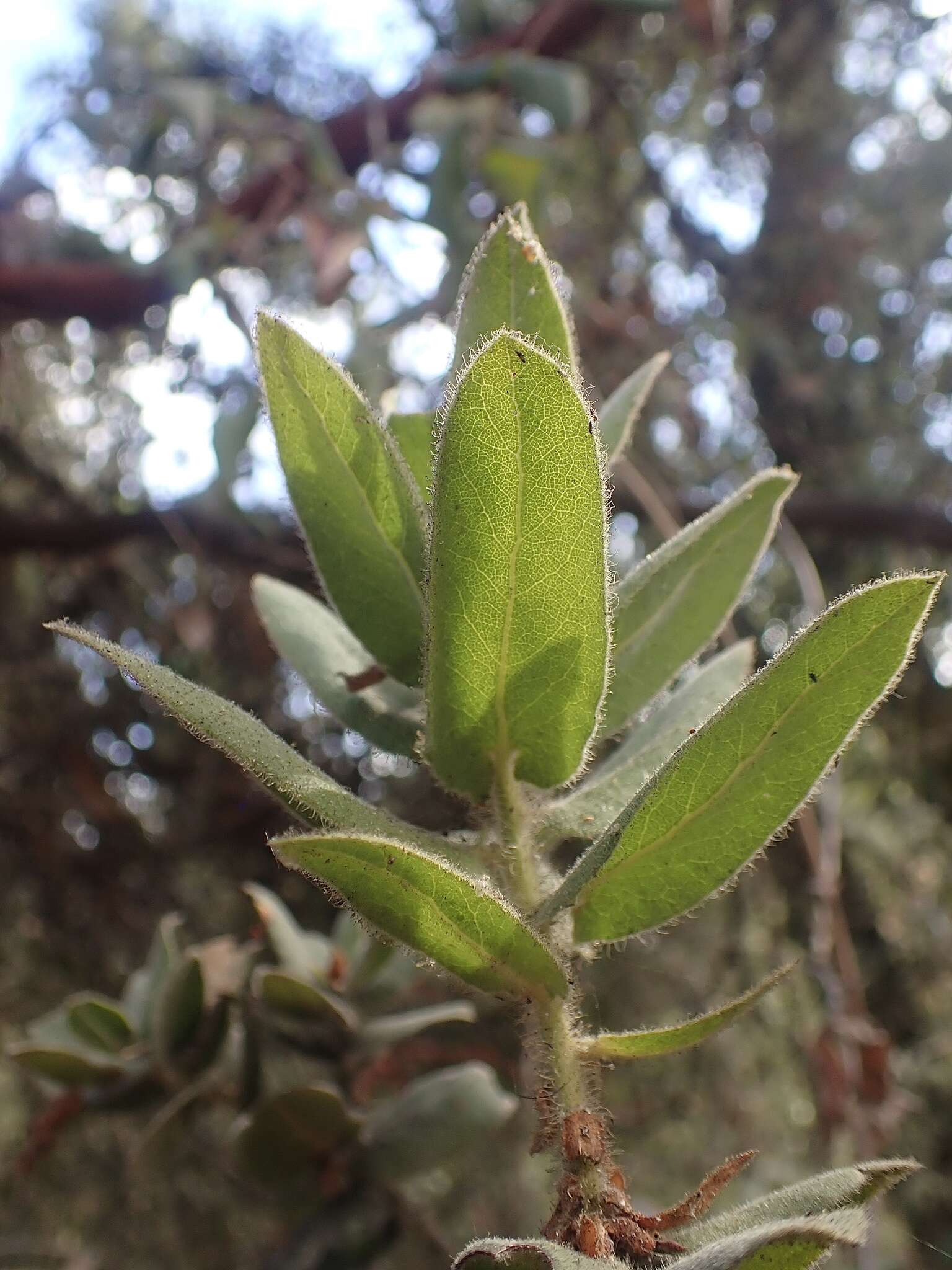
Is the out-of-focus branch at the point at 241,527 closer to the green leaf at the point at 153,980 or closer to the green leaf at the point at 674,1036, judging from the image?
the green leaf at the point at 153,980

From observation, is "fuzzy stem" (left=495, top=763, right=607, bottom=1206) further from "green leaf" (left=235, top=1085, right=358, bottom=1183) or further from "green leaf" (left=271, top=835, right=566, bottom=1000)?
"green leaf" (left=235, top=1085, right=358, bottom=1183)

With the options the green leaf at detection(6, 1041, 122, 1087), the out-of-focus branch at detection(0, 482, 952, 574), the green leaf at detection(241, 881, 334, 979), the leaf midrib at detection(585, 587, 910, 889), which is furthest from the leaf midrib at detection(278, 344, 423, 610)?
the out-of-focus branch at detection(0, 482, 952, 574)

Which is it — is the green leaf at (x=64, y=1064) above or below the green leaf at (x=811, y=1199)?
below

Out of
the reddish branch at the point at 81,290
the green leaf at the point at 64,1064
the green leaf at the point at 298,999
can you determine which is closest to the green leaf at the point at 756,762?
the green leaf at the point at 298,999

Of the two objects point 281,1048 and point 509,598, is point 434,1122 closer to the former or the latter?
point 281,1048

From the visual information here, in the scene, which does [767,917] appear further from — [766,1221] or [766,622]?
[766,1221]

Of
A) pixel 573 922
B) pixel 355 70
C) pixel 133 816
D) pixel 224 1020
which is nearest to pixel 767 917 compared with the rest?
pixel 133 816

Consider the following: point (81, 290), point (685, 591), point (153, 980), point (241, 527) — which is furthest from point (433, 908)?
point (81, 290)
